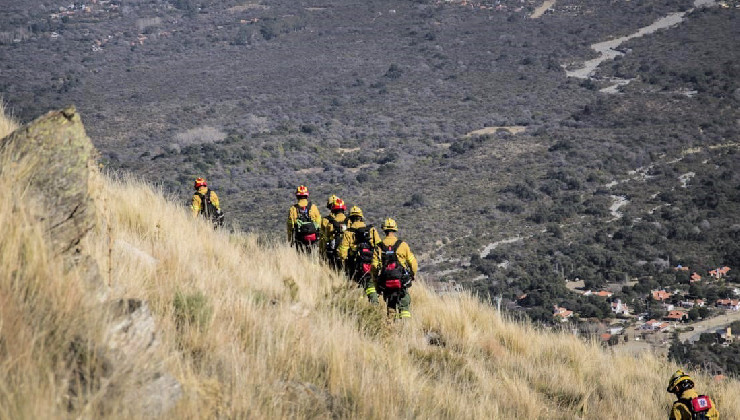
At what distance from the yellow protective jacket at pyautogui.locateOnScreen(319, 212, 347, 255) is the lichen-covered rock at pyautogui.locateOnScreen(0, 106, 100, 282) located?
516 centimetres

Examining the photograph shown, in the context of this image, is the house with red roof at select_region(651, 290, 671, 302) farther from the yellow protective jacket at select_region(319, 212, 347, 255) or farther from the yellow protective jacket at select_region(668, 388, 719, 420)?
the yellow protective jacket at select_region(668, 388, 719, 420)

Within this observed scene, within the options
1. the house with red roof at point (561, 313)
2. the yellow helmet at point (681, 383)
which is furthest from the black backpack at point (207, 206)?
the house with red roof at point (561, 313)

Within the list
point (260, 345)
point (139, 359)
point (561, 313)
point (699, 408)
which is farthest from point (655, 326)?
point (139, 359)

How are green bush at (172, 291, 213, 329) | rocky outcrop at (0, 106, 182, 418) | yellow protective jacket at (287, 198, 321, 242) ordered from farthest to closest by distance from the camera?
yellow protective jacket at (287, 198, 321, 242)
green bush at (172, 291, 213, 329)
rocky outcrop at (0, 106, 182, 418)

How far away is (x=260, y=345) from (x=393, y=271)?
134 inches

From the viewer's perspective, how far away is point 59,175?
4.43 metres

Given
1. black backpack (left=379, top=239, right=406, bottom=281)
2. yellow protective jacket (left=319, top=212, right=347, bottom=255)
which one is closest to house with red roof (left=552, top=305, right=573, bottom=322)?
yellow protective jacket (left=319, top=212, right=347, bottom=255)

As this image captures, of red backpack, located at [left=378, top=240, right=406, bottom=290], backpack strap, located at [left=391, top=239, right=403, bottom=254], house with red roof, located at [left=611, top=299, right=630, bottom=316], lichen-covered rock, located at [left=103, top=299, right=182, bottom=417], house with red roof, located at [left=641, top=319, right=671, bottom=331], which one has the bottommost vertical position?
house with red roof, located at [left=611, top=299, right=630, bottom=316]

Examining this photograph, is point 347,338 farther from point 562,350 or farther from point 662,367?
point 662,367

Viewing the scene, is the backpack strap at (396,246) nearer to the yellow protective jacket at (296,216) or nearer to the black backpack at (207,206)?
the yellow protective jacket at (296,216)

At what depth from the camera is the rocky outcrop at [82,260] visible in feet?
11.1

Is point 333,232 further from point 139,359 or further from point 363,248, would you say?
point 139,359

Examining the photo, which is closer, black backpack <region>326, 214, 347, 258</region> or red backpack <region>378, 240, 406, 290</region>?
red backpack <region>378, 240, 406, 290</region>

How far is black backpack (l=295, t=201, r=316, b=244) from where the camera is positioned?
10.5 metres
